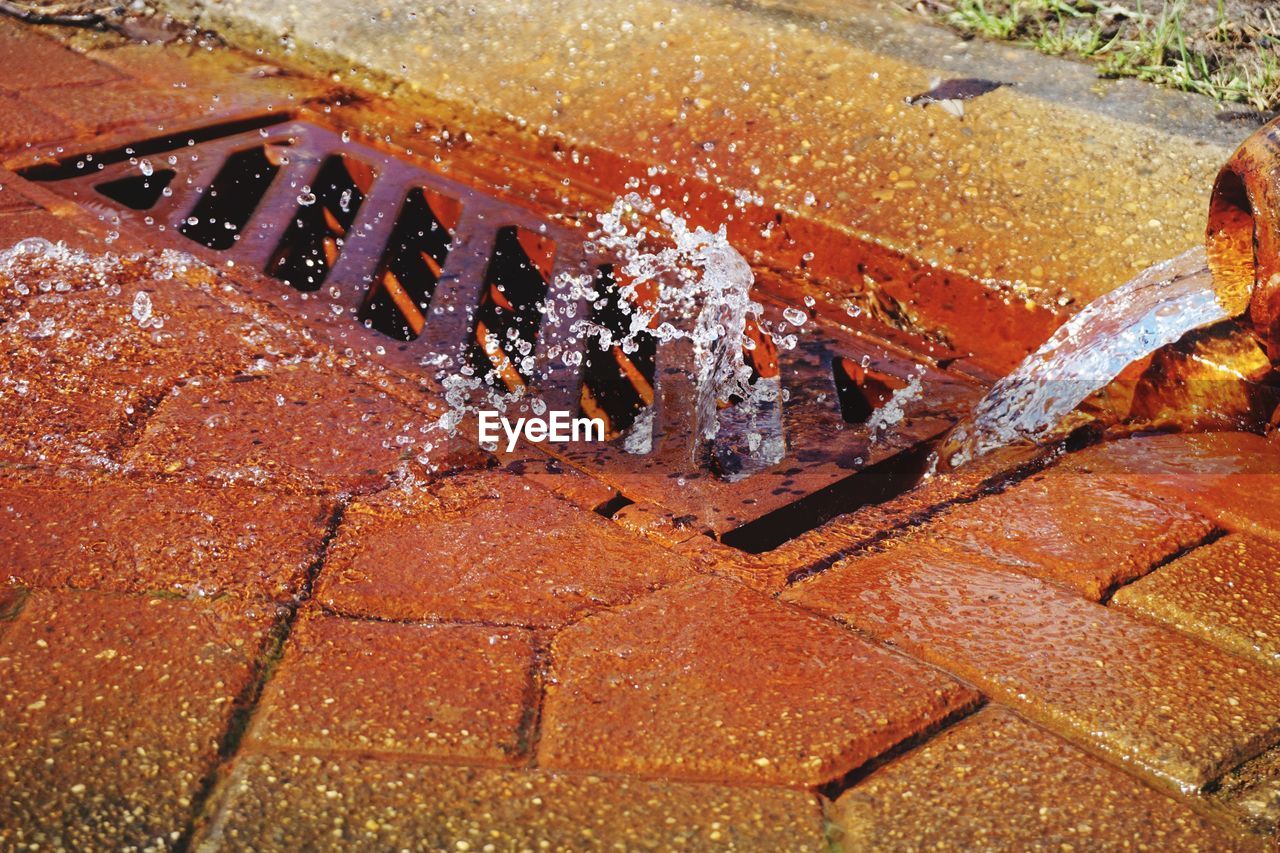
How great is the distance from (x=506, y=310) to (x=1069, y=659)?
1.41 metres

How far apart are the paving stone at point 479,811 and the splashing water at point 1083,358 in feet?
3.02

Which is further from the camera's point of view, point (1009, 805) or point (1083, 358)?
point (1083, 358)

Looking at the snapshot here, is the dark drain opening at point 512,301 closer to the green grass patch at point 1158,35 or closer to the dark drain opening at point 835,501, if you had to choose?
the dark drain opening at point 835,501

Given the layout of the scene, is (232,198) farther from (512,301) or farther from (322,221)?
(512,301)

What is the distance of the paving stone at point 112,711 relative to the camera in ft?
3.79

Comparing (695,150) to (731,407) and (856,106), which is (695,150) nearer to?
(856,106)

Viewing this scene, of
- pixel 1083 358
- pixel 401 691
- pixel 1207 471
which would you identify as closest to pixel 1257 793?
pixel 1207 471

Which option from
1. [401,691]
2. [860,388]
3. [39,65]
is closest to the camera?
[401,691]

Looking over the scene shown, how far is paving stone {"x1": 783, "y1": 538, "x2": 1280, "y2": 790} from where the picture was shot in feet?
4.45

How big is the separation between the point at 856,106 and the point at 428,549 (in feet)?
5.09

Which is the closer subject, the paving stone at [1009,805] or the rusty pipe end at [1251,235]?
the paving stone at [1009,805]

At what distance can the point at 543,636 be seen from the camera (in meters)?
1.46

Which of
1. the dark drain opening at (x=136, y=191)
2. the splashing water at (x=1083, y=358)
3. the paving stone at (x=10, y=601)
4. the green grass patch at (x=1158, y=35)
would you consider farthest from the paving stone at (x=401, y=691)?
the green grass patch at (x=1158, y=35)

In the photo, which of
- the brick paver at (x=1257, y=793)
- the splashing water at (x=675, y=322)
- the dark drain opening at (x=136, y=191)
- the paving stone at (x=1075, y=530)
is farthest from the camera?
the dark drain opening at (x=136, y=191)
